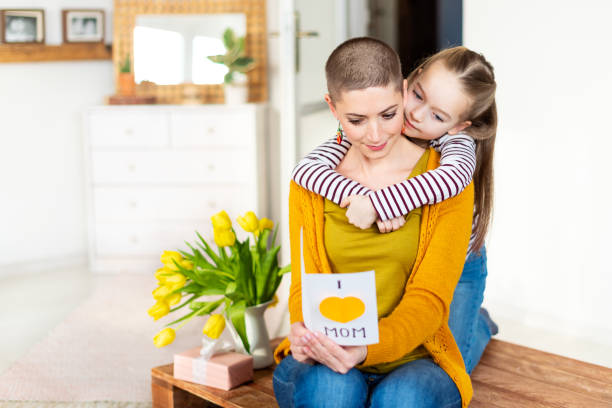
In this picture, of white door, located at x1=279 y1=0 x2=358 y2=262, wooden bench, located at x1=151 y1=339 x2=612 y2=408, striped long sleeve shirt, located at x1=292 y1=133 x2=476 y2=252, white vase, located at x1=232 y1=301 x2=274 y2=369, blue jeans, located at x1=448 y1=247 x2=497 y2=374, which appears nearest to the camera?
striped long sleeve shirt, located at x1=292 y1=133 x2=476 y2=252

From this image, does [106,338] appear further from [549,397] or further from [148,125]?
[549,397]

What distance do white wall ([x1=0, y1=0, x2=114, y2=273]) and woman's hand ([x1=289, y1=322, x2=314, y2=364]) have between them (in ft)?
8.84

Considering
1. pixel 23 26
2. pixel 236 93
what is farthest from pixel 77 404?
pixel 23 26

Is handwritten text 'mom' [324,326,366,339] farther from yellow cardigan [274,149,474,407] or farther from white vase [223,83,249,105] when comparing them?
white vase [223,83,249,105]

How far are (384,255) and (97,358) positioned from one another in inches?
54.6

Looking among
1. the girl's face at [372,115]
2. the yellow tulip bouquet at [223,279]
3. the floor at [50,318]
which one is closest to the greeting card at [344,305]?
the girl's face at [372,115]

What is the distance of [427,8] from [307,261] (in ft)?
13.2

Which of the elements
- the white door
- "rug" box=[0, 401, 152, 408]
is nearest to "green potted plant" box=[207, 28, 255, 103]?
the white door

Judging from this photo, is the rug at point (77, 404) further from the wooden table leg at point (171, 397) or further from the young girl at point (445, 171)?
the young girl at point (445, 171)

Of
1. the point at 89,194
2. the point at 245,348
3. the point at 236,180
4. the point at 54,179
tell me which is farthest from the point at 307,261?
the point at 54,179

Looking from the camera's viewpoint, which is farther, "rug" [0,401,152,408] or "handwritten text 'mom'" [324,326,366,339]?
"rug" [0,401,152,408]

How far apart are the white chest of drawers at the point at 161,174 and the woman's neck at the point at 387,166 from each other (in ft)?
6.83

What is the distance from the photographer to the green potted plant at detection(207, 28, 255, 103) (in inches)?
139

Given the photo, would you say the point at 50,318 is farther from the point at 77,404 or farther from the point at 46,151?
the point at 46,151
